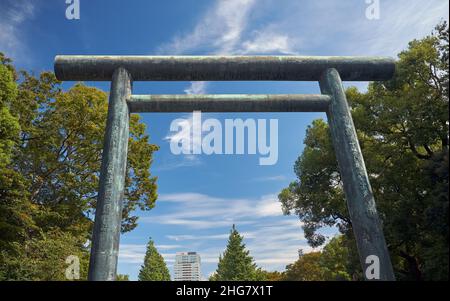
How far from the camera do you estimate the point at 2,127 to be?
38.5ft

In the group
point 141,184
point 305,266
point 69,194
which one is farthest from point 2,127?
point 305,266

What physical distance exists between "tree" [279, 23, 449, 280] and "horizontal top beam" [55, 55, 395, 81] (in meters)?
3.26

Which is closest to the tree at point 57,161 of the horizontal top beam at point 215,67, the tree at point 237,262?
the horizontal top beam at point 215,67

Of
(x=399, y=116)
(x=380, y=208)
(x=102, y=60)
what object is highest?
(x=399, y=116)

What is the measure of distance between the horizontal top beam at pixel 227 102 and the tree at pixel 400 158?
160 inches

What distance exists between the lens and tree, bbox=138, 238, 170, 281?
4100 centimetres

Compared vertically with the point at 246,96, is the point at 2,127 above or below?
above

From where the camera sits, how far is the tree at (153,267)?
41.0 metres

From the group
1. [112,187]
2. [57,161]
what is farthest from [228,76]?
[57,161]

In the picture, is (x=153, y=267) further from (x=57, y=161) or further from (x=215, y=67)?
(x=215, y=67)

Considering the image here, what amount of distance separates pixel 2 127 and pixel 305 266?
109 feet

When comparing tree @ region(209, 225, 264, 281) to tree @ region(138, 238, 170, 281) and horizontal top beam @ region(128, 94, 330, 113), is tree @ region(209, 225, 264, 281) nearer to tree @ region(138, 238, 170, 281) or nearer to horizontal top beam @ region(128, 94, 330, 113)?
tree @ region(138, 238, 170, 281)

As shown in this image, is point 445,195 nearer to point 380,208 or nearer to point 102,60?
point 380,208

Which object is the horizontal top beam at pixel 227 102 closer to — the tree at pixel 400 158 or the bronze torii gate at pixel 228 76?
the bronze torii gate at pixel 228 76
